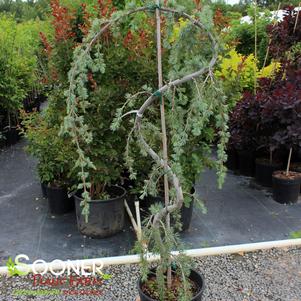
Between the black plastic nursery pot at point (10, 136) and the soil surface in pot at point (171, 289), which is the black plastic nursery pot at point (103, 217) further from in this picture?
the black plastic nursery pot at point (10, 136)

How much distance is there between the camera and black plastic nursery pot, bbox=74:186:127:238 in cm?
384

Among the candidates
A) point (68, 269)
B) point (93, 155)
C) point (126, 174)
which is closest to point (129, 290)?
point (68, 269)

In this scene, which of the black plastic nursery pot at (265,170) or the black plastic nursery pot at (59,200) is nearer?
the black plastic nursery pot at (59,200)

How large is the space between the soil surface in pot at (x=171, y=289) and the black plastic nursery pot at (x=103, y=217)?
1.18 meters

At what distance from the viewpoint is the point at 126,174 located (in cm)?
451

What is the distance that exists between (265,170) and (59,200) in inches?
103

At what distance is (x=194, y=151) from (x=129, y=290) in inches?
Answer: 56.7

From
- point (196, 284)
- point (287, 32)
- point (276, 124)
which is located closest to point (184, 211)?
point (196, 284)

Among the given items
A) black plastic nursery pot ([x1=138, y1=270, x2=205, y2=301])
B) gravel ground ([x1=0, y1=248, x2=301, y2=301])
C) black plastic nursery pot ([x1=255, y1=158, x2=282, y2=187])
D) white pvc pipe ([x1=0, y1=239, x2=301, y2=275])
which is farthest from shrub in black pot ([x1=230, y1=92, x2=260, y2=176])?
black plastic nursery pot ([x1=138, y1=270, x2=205, y2=301])

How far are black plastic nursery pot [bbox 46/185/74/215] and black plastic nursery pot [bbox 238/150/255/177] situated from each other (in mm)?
2541

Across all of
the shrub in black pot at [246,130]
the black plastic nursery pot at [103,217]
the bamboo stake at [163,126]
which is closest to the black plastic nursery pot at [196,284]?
the bamboo stake at [163,126]

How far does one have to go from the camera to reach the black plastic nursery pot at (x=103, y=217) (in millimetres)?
3842

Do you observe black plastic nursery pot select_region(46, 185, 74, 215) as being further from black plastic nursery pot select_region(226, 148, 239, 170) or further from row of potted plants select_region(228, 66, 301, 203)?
black plastic nursery pot select_region(226, 148, 239, 170)

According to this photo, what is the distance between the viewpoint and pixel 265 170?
5.23m
